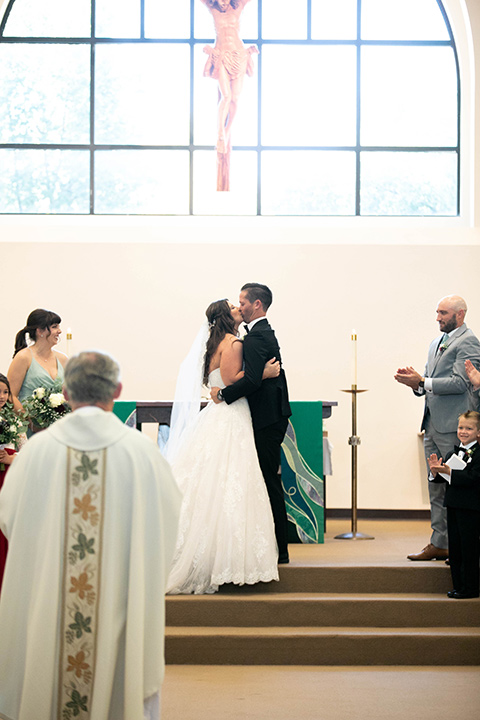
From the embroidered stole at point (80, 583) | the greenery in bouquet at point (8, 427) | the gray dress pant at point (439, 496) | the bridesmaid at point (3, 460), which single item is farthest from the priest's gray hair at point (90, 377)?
the gray dress pant at point (439, 496)

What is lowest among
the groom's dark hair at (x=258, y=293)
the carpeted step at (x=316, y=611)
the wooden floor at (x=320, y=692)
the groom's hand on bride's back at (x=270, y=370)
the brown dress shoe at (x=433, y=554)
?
the wooden floor at (x=320, y=692)

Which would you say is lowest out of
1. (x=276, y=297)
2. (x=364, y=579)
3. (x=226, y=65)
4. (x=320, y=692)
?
(x=320, y=692)

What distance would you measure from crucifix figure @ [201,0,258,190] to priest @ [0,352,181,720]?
6.08m

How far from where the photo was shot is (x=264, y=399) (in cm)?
531

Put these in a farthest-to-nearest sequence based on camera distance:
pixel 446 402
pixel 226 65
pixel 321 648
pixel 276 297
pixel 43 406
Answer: pixel 226 65 < pixel 276 297 < pixel 446 402 < pixel 43 406 < pixel 321 648

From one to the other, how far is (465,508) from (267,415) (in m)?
1.32

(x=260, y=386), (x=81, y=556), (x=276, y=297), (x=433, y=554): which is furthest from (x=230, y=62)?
(x=81, y=556)

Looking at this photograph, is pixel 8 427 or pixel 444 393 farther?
pixel 444 393

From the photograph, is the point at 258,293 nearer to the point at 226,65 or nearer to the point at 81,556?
the point at 81,556

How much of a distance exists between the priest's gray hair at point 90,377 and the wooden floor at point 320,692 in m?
1.85

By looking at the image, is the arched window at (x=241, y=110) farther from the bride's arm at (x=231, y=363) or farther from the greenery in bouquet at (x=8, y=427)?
the greenery in bouquet at (x=8, y=427)

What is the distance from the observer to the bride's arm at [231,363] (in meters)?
5.30

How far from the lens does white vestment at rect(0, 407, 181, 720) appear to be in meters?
2.83

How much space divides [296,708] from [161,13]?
24.1ft
